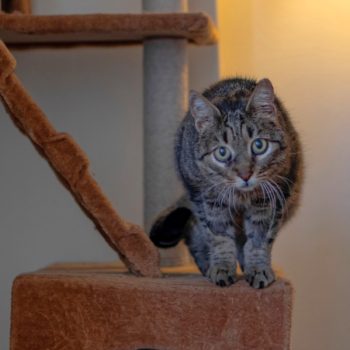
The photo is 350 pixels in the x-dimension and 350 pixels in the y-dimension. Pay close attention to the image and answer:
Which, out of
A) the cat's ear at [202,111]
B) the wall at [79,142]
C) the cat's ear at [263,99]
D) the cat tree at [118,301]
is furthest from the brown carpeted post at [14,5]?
the cat's ear at [263,99]

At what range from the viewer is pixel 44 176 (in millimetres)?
1948

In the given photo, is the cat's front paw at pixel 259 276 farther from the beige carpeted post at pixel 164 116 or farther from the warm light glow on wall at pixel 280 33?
the warm light glow on wall at pixel 280 33

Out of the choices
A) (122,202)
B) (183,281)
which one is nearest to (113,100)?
(122,202)

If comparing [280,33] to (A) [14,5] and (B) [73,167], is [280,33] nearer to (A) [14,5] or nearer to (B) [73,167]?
(A) [14,5]

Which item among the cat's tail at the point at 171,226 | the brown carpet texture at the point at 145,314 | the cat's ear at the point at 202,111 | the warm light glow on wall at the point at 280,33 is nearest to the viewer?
the brown carpet texture at the point at 145,314

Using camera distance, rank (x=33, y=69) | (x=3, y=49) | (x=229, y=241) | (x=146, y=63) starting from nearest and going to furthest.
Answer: (x=3, y=49) → (x=229, y=241) → (x=146, y=63) → (x=33, y=69)

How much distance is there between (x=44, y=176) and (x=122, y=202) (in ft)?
0.76

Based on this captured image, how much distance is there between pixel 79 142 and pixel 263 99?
74 cm

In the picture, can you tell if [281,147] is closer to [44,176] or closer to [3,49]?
[3,49]

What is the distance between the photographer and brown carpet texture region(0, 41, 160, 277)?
1.31 meters

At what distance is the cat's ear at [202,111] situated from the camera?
137 cm


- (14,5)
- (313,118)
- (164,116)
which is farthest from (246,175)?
(14,5)

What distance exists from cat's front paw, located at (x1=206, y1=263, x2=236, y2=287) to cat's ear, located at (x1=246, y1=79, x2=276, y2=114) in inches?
12.5

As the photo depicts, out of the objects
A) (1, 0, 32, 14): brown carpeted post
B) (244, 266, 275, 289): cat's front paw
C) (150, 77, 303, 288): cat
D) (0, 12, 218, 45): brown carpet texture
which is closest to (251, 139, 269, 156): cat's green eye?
(150, 77, 303, 288): cat
